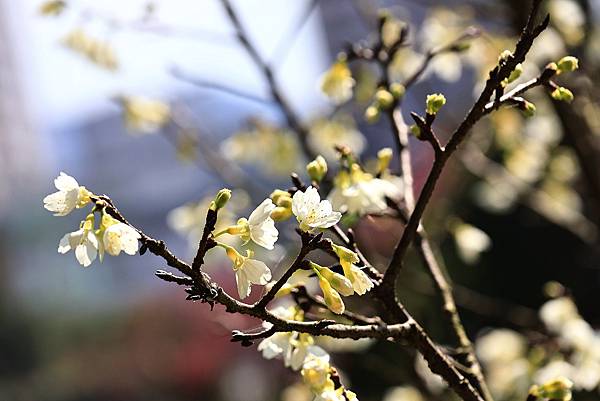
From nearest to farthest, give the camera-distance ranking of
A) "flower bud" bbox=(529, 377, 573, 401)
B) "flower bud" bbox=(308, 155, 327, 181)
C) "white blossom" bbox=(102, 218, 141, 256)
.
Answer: "white blossom" bbox=(102, 218, 141, 256), "flower bud" bbox=(529, 377, 573, 401), "flower bud" bbox=(308, 155, 327, 181)

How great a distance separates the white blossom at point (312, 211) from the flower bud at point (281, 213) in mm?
117

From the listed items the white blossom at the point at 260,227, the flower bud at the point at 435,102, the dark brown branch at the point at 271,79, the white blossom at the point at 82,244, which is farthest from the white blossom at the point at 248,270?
the dark brown branch at the point at 271,79

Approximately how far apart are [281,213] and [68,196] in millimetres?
236

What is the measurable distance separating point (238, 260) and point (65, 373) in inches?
440

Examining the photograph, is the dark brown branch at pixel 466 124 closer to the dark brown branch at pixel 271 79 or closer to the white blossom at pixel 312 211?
the white blossom at pixel 312 211

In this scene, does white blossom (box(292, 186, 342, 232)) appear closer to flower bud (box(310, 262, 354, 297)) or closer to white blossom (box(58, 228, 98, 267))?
flower bud (box(310, 262, 354, 297))

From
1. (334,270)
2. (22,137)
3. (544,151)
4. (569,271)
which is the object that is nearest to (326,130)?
(544,151)

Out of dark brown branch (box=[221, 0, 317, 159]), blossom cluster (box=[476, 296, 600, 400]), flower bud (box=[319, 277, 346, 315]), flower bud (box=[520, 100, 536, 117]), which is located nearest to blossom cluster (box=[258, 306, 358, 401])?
flower bud (box=[319, 277, 346, 315])

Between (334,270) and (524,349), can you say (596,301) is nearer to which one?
(524,349)

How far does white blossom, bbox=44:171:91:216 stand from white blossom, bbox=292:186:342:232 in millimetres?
199

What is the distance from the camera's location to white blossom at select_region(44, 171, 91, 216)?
Result: 32.5 inches

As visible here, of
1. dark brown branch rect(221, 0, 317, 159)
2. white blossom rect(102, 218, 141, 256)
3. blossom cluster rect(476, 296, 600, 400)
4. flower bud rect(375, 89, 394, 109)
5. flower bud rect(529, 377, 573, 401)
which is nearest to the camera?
white blossom rect(102, 218, 141, 256)

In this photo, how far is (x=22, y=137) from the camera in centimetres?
2702

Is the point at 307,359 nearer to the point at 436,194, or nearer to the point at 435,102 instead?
the point at 435,102
